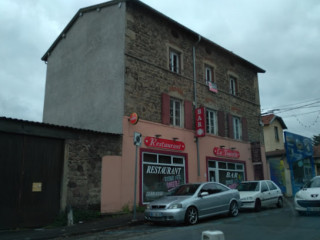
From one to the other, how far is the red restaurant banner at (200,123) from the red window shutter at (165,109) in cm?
200

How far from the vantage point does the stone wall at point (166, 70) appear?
14.7 m

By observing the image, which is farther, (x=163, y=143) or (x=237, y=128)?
(x=237, y=128)

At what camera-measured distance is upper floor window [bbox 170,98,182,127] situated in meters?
16.2

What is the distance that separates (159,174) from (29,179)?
20.4 ft

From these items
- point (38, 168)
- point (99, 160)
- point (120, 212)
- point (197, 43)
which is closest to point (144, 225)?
point (120, 212)

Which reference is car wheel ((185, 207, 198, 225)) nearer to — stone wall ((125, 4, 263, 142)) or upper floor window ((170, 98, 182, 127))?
stone wall ((125, 4, 263, 142))

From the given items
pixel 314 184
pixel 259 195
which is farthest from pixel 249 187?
pixel 314 184

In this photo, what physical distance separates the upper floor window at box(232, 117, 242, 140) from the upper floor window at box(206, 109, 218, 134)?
222 cm

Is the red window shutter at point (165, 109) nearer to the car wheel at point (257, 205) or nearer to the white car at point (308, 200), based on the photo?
the car wheel at point (257, 205)

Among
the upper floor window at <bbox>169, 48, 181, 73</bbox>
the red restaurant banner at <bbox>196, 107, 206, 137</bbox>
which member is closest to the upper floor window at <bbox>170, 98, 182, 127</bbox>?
the red restaurant banner at <bbox>196, 107, 206, 137</bbox>

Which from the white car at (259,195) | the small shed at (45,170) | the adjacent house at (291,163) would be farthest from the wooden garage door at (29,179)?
the adjacent house at (291,163)

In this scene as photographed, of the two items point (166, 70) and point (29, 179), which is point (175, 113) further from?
point (29, 179)

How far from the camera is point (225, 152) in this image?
18.9 meters

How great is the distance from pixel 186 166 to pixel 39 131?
798 centimetres
